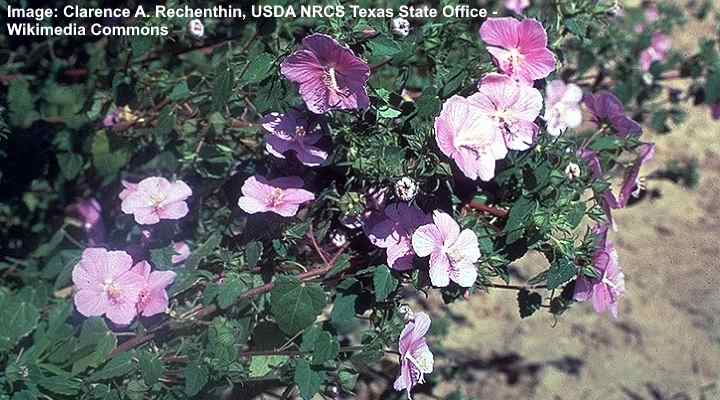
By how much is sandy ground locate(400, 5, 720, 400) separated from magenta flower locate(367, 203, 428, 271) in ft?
3.27

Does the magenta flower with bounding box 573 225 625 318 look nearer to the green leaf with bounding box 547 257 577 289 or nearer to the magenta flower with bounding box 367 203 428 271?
the green leaf with bounding box 547 257 577 289

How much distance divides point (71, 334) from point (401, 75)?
2.60 ft

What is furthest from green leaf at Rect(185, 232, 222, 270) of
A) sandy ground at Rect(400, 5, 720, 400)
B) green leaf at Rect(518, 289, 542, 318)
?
sandy ground at Rect(400, 5, 720, 400)

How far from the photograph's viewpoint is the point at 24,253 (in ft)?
7.52

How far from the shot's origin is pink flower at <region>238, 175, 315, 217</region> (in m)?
1.62

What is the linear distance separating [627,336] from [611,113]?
3.81 feet

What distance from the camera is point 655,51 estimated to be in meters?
2.89

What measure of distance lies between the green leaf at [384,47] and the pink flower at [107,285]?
581mm

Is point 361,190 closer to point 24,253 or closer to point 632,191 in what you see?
point 632,191

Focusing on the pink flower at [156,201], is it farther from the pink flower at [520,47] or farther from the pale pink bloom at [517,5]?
the pale pink bloom at [517,5]

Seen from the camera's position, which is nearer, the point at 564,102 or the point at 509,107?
the point at 509,107

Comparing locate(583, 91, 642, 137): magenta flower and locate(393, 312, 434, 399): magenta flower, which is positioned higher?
locate(583, 91, 642, 137): magenta flower

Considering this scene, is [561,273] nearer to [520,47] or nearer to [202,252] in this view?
[520,47]

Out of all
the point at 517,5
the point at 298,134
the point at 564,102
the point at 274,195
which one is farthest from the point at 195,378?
the point at 517,5
